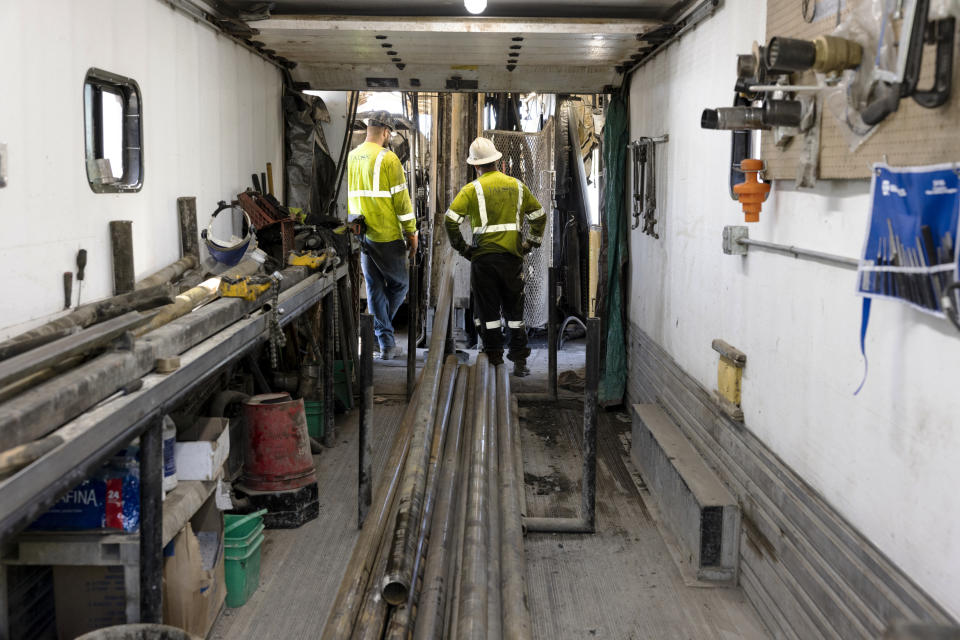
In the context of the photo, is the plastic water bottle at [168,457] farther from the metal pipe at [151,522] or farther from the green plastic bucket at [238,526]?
the green plastic bucket at [238,526]

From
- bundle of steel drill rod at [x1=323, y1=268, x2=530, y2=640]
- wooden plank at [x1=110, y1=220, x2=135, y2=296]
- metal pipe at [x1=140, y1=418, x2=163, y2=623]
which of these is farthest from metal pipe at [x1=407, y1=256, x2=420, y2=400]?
metal pipe at [x1=140, y1=418, x2=163, y2=623]

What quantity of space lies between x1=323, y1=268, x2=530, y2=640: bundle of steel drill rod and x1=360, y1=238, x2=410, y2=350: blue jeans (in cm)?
197

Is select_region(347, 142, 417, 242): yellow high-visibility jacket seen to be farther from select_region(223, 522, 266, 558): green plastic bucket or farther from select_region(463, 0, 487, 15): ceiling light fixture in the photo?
select_region(223, 522, 266, 558): green plastic bucket

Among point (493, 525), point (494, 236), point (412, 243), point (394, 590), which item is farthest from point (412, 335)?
point (394, 590)

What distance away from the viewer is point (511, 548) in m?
3.79

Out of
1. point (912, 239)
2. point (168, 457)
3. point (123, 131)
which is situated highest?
point (123, 131)

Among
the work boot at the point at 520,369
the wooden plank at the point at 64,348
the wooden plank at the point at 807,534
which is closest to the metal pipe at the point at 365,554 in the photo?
the wooden plank at the point at 64,348

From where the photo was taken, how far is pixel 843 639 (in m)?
2.64

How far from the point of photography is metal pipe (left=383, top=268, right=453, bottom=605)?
3238 mm

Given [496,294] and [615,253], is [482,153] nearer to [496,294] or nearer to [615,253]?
[496,294]

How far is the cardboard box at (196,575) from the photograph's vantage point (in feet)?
9.93

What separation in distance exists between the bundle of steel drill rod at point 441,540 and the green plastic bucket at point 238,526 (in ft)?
1.48

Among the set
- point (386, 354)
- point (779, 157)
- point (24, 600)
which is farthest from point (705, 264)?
point (386, 354)

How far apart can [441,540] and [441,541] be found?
0.04 ft
